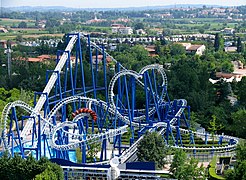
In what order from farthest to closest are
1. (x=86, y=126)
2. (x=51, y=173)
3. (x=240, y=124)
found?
1. (x=240, y=124)
2. (x=86, y=126)
3. (x=51, y=173)

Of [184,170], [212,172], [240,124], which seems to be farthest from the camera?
[240,124]

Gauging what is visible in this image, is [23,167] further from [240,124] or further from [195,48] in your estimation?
[195,48]

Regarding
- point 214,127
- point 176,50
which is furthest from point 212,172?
point 176,50

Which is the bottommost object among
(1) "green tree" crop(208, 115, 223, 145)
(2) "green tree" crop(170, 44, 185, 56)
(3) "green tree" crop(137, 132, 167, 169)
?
(2) "green tree" crop(170, 44, 185, 56)

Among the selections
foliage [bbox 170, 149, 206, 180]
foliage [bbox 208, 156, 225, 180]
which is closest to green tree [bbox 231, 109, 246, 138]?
foliage [bbox 208, 156, 225, 180]

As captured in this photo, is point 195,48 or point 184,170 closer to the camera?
point 184,170

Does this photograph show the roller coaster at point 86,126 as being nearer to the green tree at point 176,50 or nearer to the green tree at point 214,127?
the green tree at point 214,127

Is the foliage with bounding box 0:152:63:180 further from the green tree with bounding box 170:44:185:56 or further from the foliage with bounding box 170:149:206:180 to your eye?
the green tree with bounding box 170:44:185:56

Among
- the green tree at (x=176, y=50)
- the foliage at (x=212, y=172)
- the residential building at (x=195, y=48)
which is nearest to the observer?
the foliage at (x=212, y=172)

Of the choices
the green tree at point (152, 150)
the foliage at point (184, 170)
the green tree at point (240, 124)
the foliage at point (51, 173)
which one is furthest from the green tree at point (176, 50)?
the foliage at point (51, 173)

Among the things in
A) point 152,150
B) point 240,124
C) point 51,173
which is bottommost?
point 240,124
